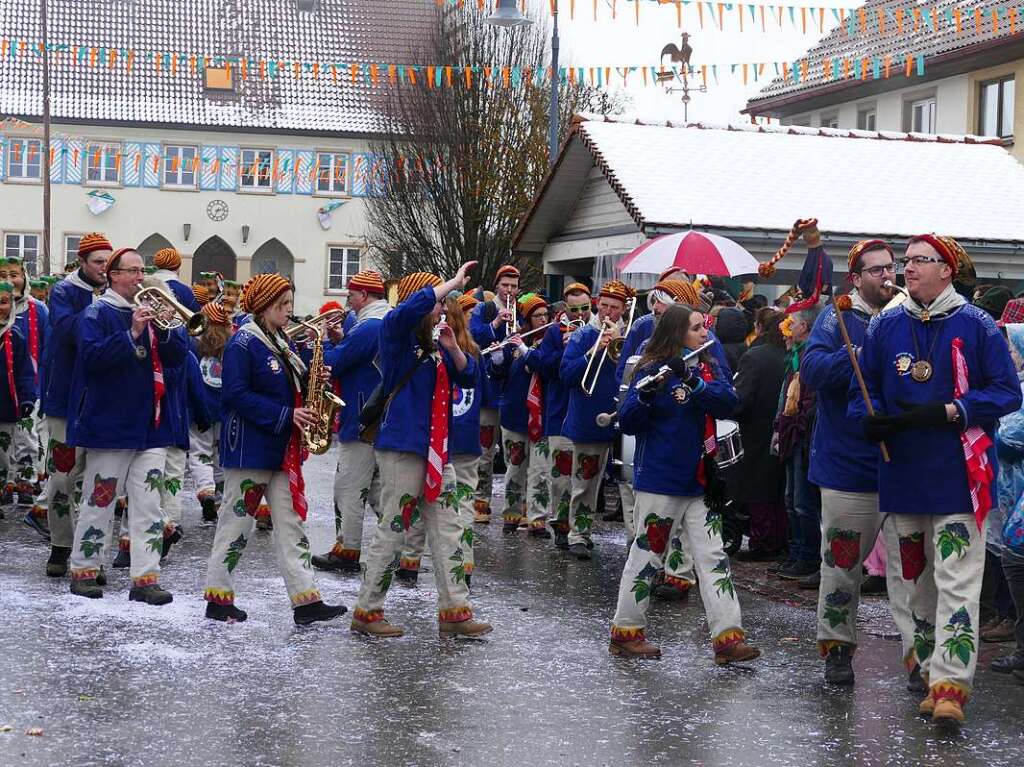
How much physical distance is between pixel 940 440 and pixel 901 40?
29.8 metres

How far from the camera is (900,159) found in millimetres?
20969

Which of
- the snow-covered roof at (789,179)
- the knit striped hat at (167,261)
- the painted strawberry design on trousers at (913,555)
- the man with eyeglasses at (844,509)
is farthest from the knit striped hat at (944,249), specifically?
the snow-covered roof at (789,179)

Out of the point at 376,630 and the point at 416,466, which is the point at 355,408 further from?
the point at 376,630

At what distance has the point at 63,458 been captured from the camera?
31.4ft

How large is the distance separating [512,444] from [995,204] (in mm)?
9797

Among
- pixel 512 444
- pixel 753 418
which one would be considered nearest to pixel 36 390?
pixel 512 444

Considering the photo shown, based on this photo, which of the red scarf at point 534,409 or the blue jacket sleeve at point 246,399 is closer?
the blue jacket sleeve at point 246,399

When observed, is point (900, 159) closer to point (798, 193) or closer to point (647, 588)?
point (798, 193)

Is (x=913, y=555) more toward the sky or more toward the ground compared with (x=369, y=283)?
more toward the ground

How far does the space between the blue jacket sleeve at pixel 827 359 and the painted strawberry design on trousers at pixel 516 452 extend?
5.49 metres

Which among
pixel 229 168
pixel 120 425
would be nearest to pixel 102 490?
A: pixel 120 425

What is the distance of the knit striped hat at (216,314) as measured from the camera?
1223cm

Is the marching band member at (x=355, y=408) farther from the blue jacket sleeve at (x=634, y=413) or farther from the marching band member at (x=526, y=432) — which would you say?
the blue jacket sleeve at (x=634, y=413)

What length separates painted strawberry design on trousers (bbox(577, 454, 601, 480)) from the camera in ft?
36.4
